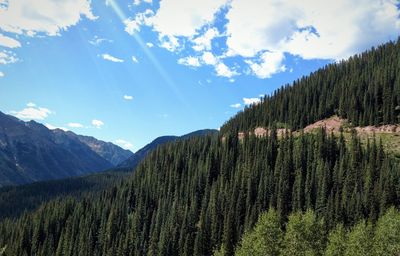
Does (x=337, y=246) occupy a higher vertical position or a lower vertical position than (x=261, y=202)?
lower

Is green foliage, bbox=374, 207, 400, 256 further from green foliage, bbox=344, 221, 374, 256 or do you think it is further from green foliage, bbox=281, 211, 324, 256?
green foliage, bbox=281, 211, 324, 256

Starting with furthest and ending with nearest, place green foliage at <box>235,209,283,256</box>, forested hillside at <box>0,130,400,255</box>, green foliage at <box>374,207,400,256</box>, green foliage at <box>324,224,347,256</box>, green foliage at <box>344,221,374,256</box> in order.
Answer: forested hillside at <box>0,130,400,255</box> → green foliage at <box>235,209,283,256</box> → green foliage at <box>374,207,400,256</box> → green foliage at <box>324,224,347,256</box> → green foliage at <box>344,221,374,256</box>

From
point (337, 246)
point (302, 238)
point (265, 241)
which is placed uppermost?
point (302, 238)

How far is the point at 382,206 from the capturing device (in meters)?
136

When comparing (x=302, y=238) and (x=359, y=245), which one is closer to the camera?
(x=359, y=245)

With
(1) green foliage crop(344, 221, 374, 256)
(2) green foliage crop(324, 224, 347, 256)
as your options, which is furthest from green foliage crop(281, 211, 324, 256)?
(1) green foliage crop(344, 221, 374, 256)

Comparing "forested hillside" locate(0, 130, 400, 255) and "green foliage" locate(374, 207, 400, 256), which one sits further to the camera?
"forested hillside" locate(0, 130, 400, 255)

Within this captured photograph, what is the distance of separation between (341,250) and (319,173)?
7641 cm

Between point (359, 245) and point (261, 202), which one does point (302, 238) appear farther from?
point (261, 202)

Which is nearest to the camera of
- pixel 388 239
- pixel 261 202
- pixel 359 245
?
pixel 359 245

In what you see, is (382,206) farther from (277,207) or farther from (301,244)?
(301,244)

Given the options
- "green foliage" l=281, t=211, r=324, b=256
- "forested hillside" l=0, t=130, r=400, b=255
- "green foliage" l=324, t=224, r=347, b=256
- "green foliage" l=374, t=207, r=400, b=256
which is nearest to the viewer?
"green foliage" l=324, t=224, r=347, b=256

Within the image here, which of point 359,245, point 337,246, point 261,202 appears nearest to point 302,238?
point 337,246

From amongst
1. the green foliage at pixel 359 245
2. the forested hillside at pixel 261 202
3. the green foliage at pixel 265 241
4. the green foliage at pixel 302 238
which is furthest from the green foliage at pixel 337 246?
the forested hillside at pixel 261 202
